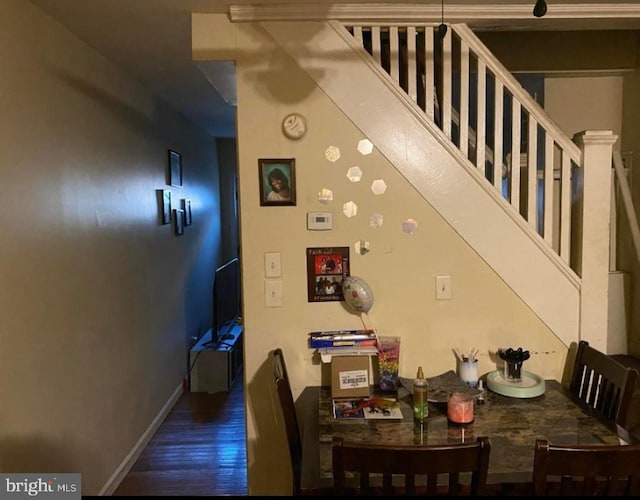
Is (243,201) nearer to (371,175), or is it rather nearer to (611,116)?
(371,175)

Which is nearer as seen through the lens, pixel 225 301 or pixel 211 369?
pixel 211 369

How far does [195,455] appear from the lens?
3.16m

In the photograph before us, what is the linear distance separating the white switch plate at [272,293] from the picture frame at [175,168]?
2.05m

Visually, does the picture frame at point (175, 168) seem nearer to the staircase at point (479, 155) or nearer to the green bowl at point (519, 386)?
the staircase at point (479, 155)

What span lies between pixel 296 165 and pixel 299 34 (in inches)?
21.6

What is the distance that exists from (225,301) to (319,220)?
2791 millimetres

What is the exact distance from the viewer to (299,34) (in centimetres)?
207

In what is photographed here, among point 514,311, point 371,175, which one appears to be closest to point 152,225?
point 371,175

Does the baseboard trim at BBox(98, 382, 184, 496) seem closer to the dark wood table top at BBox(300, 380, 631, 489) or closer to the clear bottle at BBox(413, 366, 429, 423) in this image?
the dark wood table top at BBox(300, 380, 631, 489)

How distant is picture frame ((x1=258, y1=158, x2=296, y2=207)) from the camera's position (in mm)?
2096

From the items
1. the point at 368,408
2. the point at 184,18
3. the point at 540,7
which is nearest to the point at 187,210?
the point at 184,18

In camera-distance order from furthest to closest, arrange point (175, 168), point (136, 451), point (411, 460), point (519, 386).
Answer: point (175, 168), point (136, 451), point (519, 386), point (411, 460)

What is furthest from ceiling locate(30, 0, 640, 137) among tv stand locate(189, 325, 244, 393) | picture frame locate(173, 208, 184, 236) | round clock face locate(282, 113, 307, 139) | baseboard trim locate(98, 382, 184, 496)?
tv stand locate(189, 325, 244, 393)

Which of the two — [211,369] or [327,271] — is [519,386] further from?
Answer: [211,369]
